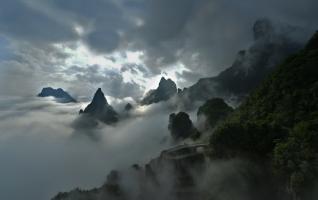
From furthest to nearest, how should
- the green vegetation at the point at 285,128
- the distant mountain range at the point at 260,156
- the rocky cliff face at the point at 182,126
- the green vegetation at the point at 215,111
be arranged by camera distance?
the rocky cliff face at the point at 182,126 → the green vegetation at the point at 215,111 → the distant mountain range at the point at 260,156 → the green vegetation at the point at 285,128

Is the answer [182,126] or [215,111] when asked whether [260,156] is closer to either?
[215,111]

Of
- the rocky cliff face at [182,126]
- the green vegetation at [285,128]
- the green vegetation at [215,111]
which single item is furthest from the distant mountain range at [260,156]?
the rocky cliff face at [182,126]

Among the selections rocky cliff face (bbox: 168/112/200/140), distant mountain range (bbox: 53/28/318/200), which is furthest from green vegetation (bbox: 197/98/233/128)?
distant mountain range (bbox: 53/28/318/200)

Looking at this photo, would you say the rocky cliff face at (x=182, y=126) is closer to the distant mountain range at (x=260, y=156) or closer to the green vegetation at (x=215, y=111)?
the green vegetation at (x=215, y=111)

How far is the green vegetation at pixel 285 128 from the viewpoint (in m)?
56.8

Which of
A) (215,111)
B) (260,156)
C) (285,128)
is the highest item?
(215,111)

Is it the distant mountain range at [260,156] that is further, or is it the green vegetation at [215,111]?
the green vegetation at [215,111]

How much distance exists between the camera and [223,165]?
67.3m

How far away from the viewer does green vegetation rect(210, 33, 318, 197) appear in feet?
186

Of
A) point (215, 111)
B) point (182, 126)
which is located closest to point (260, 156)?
point (215, 111)

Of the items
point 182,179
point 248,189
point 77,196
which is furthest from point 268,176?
point 77,196

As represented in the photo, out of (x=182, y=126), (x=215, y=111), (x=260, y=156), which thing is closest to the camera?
(x=260, y=156)

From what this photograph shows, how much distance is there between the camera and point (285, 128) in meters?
70.3

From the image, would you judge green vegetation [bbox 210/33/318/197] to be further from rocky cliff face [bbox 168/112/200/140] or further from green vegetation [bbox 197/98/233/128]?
rocky cliff face [bbox 168/112/200/140]
